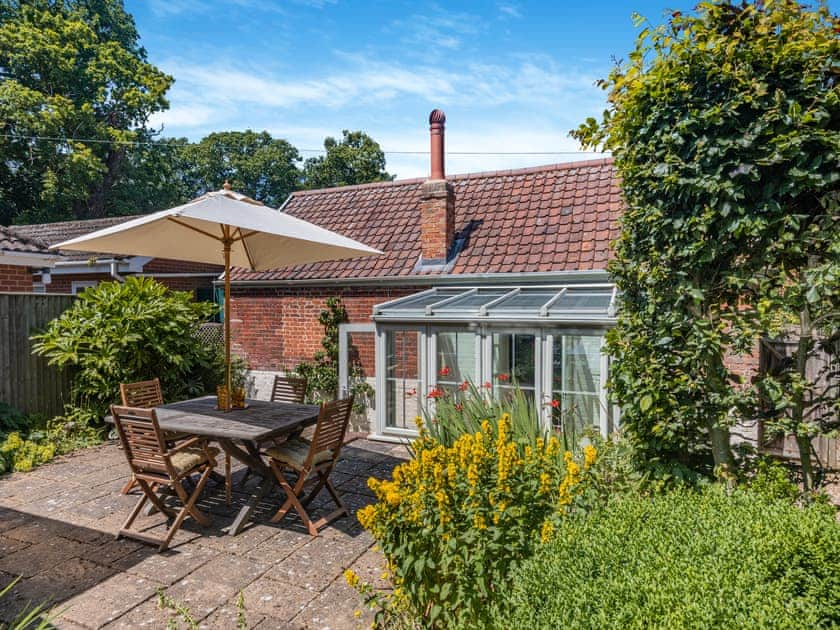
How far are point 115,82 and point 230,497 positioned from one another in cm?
3074

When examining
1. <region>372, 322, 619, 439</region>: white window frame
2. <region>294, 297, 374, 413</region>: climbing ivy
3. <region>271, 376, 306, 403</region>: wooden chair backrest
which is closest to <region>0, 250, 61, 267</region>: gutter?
<region>294, 297, 374, 413</region>: climbing ivy

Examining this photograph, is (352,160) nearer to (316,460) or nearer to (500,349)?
(500,349)

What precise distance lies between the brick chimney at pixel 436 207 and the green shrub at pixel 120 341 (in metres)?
4.35

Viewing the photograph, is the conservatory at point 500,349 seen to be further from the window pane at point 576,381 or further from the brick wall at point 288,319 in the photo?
the brick wall at point 288,319

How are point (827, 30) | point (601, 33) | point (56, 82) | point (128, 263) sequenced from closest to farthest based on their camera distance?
point (827, 30)
point (601, 33)
point (128, 263)
point (56, 82)

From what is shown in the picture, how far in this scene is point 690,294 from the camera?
305 centimetres

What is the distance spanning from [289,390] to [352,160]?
107 ft

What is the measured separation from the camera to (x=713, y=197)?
9.71 feet

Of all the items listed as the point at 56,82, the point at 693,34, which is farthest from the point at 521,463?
the point at 56,82

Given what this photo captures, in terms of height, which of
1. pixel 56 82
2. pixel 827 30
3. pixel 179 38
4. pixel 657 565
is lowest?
pixel 657 565

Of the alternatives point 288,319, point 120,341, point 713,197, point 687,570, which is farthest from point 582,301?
point 120,341

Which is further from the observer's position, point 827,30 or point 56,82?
point 56,82

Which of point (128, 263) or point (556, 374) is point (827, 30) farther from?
point (128, 263)

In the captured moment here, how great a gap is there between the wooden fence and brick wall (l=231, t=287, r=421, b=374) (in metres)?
3.15
